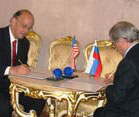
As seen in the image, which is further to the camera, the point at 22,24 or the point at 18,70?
the point at 22,24

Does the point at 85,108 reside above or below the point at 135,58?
below

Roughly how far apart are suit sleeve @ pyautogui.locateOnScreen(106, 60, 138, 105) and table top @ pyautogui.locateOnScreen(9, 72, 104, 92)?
321 mm

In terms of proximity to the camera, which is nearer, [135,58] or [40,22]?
[135,58]

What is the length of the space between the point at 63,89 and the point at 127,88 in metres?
0.65

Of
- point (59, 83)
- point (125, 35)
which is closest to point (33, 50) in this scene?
point (59, 83)

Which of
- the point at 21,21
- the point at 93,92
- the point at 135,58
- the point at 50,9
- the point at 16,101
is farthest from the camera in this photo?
the point at 50,9

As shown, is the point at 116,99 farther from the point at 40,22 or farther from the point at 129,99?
the point at 40,22

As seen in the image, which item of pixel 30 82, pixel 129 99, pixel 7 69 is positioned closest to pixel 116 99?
pixel 129 99

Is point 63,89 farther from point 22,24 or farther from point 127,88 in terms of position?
point 22,24

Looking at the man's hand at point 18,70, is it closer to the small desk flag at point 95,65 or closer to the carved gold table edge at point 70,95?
the carved gold table edge at point 70,95

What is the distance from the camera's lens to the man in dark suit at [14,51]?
376 cm

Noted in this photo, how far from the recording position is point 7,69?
371cm

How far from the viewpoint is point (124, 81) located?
272 cm

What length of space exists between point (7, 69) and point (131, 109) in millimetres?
1575
